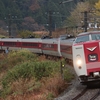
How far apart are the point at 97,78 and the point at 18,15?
322 ft

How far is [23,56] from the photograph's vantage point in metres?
28.8

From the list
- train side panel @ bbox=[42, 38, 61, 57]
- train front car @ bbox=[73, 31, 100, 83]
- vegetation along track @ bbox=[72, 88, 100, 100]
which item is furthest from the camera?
train side panel @ bbox=[42, 38, 61, 57]

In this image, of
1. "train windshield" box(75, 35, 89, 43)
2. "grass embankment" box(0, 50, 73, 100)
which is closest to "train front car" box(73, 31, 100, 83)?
"train windshield" box(75, 35, 89, 43)

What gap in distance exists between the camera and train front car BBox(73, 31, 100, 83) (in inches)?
546

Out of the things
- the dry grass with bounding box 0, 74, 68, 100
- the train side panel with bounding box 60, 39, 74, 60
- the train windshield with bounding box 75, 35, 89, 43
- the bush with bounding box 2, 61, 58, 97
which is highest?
the train windshield with bounding box 75, 35, 89, 43

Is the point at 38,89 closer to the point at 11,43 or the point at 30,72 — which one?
the point at 30,72

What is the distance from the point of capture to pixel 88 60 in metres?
14.0

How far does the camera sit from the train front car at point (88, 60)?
13867 mm

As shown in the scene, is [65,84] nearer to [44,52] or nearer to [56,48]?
[56,48]

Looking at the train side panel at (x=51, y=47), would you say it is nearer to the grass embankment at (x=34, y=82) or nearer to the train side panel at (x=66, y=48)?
the train side panel at (x=66, y=48)

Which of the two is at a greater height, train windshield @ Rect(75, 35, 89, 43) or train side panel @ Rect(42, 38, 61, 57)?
train windshield @ Rect(75, 35, 89, 43)

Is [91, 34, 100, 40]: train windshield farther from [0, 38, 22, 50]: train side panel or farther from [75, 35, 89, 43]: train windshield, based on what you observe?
[0, 38, 22, 50]: train side panel

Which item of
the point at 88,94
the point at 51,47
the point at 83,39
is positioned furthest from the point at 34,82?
the point at 51,47

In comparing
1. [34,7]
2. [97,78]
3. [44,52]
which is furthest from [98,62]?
[34,7]
